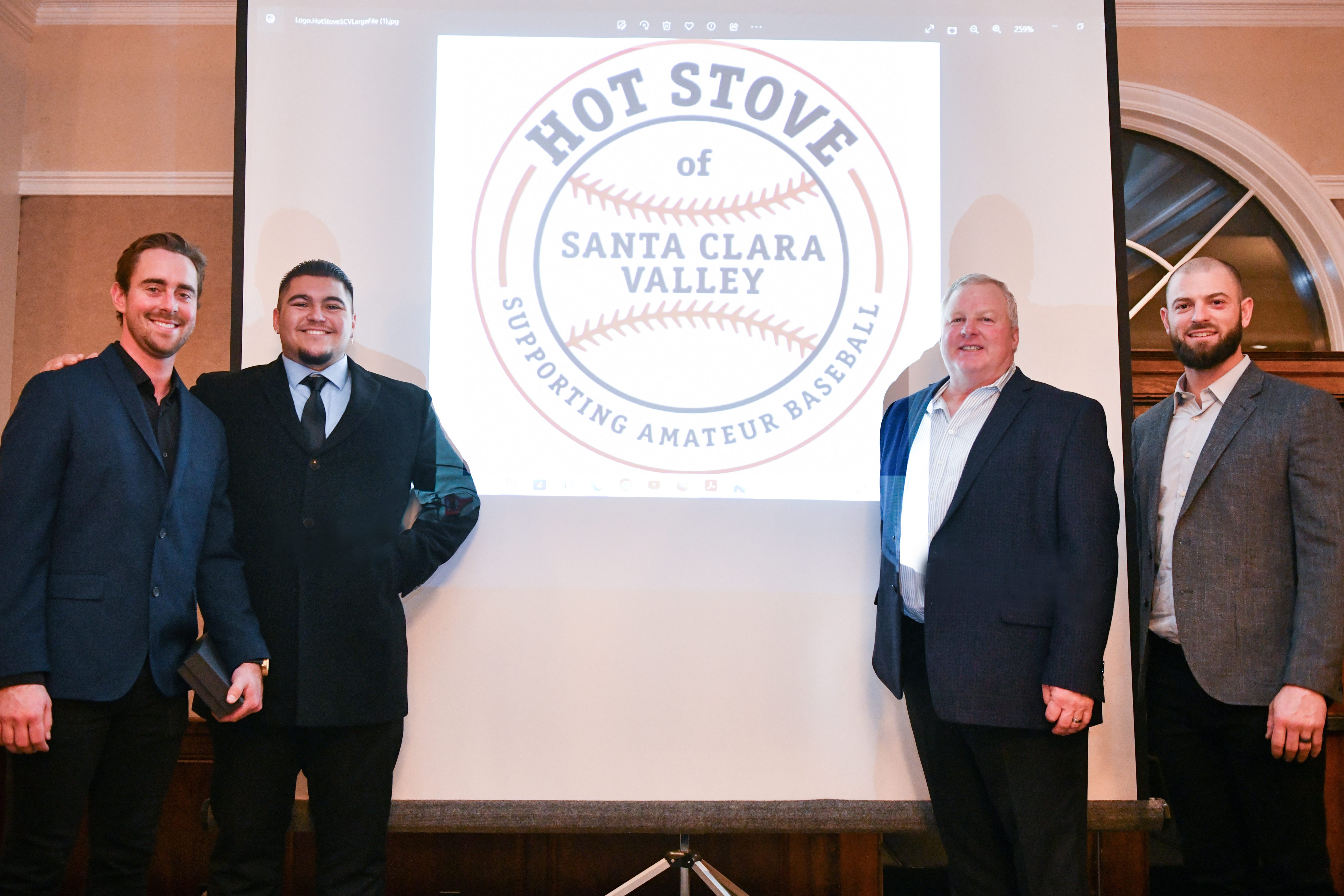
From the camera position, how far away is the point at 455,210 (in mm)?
2258

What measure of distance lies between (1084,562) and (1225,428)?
1.76ft

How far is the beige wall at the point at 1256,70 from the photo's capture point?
9.93ft

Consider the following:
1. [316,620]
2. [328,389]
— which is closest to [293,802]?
[316,620]

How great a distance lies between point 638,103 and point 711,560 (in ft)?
4.12

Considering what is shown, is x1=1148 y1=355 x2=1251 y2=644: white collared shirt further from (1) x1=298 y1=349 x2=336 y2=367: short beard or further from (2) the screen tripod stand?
(1) x1=298 y1=349 x2=336 y2=367: short beard

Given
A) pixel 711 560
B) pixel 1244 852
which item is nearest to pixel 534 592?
pixel 711 560

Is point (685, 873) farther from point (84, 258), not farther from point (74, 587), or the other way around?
point (84, 258)

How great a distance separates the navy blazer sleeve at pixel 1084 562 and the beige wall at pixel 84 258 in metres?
2.71

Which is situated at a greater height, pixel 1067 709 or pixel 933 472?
pixel 933 472

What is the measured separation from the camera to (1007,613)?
182 cm

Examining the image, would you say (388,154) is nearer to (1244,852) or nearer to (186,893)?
(186,893)

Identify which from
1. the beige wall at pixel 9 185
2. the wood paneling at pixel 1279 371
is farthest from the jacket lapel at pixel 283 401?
the wood paneling at pixel 1279 371

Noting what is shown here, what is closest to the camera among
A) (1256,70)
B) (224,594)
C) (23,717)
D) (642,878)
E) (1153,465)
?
(23,717)

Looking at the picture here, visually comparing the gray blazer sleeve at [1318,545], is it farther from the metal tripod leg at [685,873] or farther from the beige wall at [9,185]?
the beige wall at [9,185]
